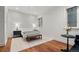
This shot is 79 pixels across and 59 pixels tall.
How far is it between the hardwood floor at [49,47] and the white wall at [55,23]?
0.29ft

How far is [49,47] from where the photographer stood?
4.93ft

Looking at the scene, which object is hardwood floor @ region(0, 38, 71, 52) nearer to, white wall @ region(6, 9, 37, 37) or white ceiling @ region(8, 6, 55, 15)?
white wall @ region(6, 9, 37, 37)

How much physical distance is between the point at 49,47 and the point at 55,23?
0.44m

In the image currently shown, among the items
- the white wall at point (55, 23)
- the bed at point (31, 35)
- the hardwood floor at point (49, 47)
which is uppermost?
the white wall at point (55, 23)

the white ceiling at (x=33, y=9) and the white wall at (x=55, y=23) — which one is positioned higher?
the white ceiling at (x=33, y=9)

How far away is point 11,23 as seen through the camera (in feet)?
4.99

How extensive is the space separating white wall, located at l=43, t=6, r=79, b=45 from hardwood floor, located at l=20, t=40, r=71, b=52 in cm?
9

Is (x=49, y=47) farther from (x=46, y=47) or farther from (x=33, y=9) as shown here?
(x=33, y=9)

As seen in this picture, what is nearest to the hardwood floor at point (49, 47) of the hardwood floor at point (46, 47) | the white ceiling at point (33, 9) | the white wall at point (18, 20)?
the hardwood floor at point (46, 47)

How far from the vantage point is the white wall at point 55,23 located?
4.93ft

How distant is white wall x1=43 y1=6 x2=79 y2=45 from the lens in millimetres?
1503

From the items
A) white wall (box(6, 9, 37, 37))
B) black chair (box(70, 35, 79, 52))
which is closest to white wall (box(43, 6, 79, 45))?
black chair (box(70, 35, 79, 52))

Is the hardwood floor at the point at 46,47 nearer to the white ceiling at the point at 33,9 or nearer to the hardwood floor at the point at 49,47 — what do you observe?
the hardwood floor at the point at 49,47
